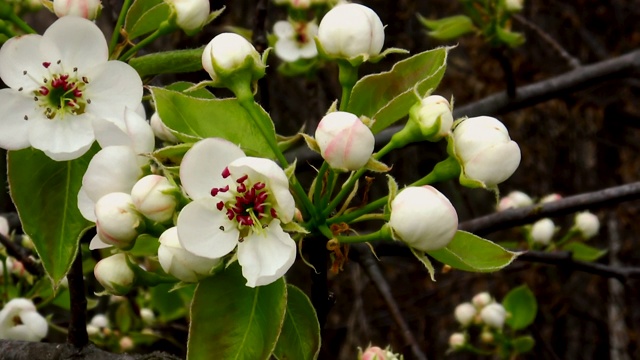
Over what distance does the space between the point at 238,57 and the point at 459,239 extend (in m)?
0.44

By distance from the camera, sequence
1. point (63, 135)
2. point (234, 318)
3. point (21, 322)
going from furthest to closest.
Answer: point (21, 322) → point (63, 135) → point (234, 318)

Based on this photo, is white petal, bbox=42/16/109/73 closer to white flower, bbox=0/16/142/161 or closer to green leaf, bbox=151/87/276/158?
white flower, bbox=0/16/142/161

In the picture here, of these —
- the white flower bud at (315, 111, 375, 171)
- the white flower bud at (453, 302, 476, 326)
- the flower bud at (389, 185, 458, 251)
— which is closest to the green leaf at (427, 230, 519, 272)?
the flower bud at (389, 185, 458, 251)

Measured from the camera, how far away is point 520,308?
2.92 m

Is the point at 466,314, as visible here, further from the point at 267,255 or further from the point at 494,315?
the point at 267,255

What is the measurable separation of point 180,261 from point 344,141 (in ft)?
0.91

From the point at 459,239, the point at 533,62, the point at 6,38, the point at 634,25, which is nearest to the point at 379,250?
the point at 459,239

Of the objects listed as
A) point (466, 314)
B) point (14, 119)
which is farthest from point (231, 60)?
point (466, 314)

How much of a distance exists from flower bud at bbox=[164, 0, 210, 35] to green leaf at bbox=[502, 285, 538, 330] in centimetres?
184

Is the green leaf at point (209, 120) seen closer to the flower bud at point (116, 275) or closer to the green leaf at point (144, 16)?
the flower bud at point (116, 275)

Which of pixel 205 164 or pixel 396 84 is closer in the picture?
pixel 205 164

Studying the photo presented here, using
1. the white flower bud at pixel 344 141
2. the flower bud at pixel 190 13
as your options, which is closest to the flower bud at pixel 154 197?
the white flower bud at pixel 344 141

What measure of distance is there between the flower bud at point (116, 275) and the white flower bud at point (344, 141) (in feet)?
1.17

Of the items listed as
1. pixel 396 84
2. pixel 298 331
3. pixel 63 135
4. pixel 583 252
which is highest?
pixel 396 84
